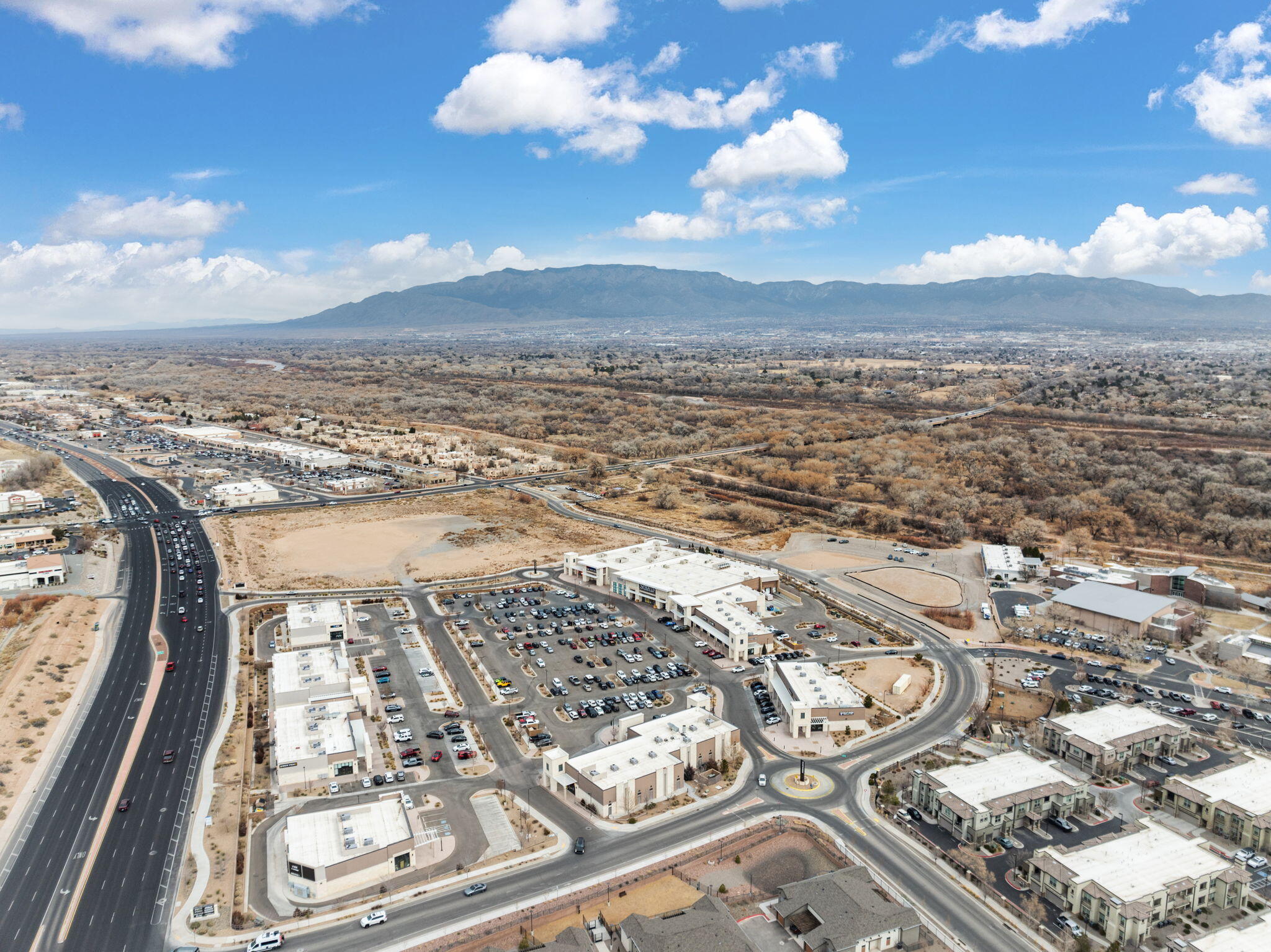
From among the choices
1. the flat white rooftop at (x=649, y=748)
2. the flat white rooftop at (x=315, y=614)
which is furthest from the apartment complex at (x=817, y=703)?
the flat white rooftop at (x=315, y=614)

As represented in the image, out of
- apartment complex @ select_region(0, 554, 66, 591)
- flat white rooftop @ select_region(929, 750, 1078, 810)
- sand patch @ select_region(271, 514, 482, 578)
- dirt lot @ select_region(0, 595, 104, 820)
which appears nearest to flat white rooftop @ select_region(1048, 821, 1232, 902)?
flat white rooftop @ select_region(929, 750, 1078, 810)

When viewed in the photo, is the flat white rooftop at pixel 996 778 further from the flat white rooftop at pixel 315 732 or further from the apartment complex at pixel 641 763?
the flat white rooftop at pixel 315 732

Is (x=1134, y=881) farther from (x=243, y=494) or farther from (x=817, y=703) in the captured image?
(x=243, y=494)

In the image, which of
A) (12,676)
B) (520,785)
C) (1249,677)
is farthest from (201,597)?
(1249,677)

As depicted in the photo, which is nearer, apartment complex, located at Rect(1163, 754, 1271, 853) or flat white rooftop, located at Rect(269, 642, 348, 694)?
apartment complex, located at Rect(1163, 754, 1271, 853)

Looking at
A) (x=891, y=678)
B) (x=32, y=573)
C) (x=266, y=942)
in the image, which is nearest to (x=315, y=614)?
(x=32, y=573)

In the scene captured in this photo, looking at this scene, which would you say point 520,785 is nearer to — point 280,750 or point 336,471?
point 280,750

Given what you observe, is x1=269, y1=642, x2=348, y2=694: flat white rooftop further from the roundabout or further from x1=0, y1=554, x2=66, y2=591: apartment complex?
x1=0, y1=554, x2=66, y2=591: apartment complex
